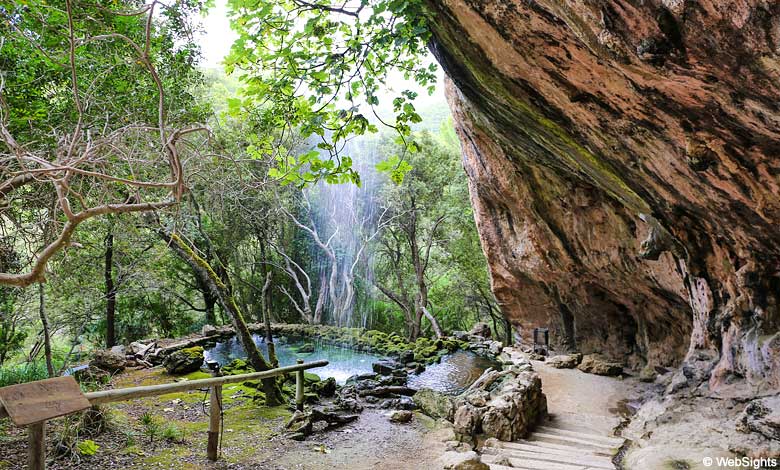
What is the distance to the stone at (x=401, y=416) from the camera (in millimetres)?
8133

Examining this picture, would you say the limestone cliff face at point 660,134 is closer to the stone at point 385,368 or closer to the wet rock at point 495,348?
the wet rock at point 495,348

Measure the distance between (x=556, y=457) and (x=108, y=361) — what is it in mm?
10536

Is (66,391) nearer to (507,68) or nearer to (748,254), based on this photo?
(507,68)

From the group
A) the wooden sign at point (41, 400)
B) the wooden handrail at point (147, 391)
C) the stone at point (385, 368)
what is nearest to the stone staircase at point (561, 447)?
the wooden handrail at point (147, 391)

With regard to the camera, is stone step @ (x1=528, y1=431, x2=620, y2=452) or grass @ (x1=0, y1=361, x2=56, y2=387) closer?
stone step @ (x1=528, y1=431, x2=620, y2=452)

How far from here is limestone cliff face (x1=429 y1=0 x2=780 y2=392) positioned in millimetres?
3244

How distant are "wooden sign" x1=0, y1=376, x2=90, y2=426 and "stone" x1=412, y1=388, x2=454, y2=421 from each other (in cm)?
590

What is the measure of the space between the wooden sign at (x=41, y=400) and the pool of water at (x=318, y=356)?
944cm

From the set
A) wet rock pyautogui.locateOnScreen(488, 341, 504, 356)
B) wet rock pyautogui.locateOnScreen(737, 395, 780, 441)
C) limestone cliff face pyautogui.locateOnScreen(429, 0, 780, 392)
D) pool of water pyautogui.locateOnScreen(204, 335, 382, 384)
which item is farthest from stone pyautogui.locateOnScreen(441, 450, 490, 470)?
wet rock pyautogui.locateOnScreen(488, 341, 504, 356)

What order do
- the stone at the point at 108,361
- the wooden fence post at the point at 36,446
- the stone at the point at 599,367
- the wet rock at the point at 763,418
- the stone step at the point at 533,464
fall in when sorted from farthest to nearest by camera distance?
the stone at the point at 108,361 < the stone at the point at 599,367 < the stone step at the point at 533,464 < the wet rock at the point at 763,418 < the wooden fence post at the point at 36,446

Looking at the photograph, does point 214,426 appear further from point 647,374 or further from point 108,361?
point 647,374

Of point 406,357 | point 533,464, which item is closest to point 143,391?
point 533,464

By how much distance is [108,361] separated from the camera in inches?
442

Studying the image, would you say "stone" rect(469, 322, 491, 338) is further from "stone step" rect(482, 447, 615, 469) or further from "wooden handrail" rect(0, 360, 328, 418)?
"wooden handrail" rect(0, 360, 328, 418)
